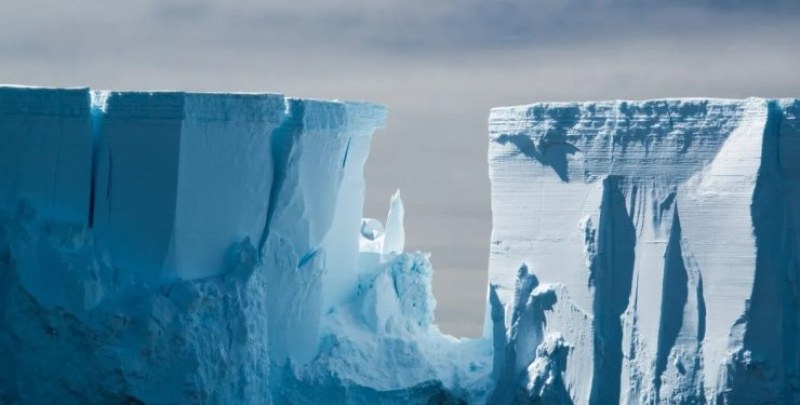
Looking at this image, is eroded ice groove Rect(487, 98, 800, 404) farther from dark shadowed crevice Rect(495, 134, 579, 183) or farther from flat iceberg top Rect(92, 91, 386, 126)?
flat iceberg top Rect(92, 91, 386, 126)

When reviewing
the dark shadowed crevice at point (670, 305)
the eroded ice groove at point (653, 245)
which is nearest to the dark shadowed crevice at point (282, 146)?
the eroded ice groove at point (653, 245)

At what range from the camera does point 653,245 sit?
807 inches

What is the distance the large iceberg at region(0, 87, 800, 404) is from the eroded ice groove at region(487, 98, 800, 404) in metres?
0.02

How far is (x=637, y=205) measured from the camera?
67.6 feet

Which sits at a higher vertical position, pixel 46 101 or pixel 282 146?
pixel 46 101

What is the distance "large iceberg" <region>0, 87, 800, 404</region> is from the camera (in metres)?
20.0

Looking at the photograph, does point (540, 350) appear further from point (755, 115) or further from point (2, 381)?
point (2, 381)

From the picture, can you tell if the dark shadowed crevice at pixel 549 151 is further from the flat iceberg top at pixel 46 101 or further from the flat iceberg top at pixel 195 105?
the flat iceberg top at pixel 46 101

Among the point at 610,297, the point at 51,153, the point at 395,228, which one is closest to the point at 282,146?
the point at 51,153

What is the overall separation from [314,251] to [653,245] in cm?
298

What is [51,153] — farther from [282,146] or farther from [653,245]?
[653,245]

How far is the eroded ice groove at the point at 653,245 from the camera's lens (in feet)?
65.9

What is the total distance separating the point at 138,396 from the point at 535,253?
3.64 m

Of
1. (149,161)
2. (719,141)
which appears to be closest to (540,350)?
(719,141)
